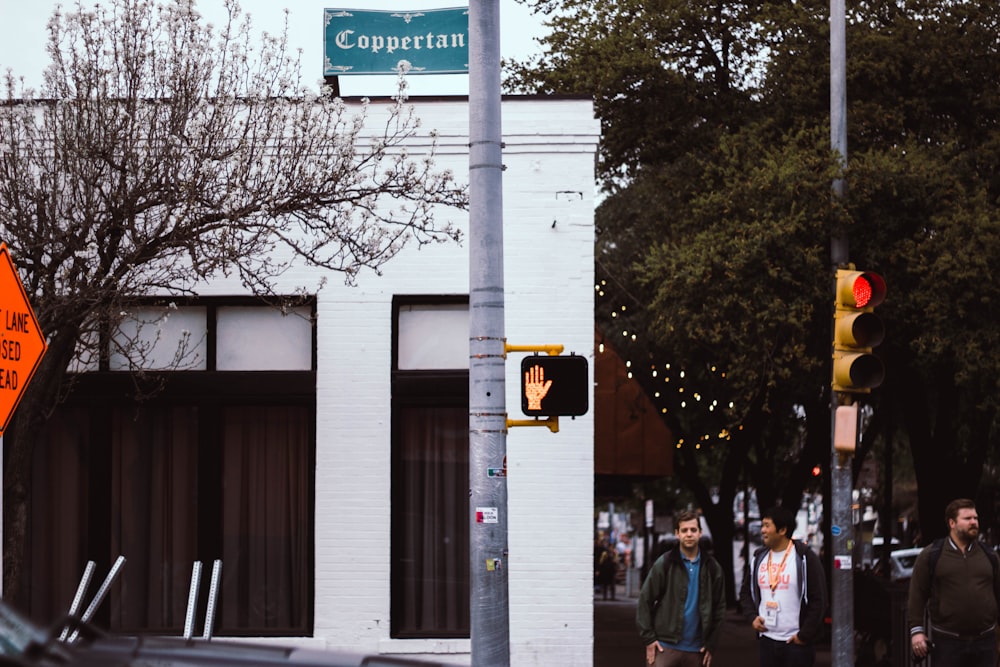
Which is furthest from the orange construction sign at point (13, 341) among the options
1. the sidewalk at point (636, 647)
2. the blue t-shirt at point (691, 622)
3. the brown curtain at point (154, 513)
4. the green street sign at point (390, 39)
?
the sidewalk at point (636, 647)

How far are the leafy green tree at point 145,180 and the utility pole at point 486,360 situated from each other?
110 inches

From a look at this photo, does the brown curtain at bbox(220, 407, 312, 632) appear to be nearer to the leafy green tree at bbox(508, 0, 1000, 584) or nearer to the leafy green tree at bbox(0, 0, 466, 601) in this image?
the leafy green tree at bbox(0, 0, 466, 601)

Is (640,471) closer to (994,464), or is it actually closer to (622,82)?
(622,82)

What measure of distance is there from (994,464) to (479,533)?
1038 inches

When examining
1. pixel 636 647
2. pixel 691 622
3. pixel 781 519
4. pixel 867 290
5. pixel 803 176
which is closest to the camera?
pixel 691 622

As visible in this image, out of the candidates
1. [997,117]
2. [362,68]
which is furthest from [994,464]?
[362,68]

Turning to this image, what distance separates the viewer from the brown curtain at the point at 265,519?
14.0m

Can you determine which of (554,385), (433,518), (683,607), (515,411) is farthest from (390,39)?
(683,607)

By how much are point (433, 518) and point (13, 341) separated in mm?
6221

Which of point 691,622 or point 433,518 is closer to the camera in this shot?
point 691,622

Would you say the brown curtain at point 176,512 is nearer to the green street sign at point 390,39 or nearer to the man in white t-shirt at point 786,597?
the green street sign at point 390,39

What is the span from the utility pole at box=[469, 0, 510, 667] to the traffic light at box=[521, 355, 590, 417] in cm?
19

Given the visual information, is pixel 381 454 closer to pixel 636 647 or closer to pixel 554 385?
pixel 554 385

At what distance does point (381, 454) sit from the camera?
1378cm
